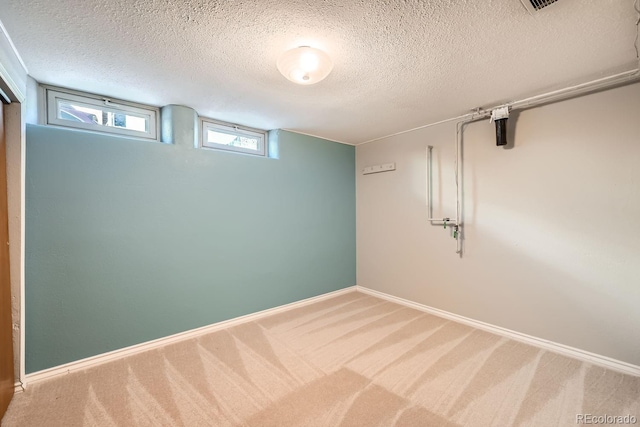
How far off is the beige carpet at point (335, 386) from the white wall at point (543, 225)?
1.16ft

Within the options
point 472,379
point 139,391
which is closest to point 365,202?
point 472,379

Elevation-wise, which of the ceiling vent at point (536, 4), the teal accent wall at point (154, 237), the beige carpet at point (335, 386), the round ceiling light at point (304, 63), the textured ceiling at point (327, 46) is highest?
the textured ceiling at point (327, 46)

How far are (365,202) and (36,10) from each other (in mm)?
3349

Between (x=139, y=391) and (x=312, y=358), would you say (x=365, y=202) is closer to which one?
(x=312, y=358)

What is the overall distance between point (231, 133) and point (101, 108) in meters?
1.15

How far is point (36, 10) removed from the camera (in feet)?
4.11

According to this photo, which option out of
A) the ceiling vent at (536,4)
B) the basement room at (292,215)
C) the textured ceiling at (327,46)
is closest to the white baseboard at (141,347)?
the basement room at (292,215)

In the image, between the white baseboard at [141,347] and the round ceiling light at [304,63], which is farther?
the white baseboard at [141,347]

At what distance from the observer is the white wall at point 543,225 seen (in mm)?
1906

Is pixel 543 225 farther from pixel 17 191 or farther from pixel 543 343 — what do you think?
pixel 17 191

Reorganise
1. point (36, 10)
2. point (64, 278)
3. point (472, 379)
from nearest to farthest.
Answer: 1. point (36, 10)
2. point (472, 379)
3. point (64, 278)

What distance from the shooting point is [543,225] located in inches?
88.1

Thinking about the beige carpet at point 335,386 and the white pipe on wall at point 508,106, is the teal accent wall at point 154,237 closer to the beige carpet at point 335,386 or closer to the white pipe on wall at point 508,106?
the beige carpet at point 335,386

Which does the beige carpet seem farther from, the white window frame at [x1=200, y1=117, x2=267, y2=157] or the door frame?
the white window frame at [x1=200, y1=117, x2=267, y2=157]
